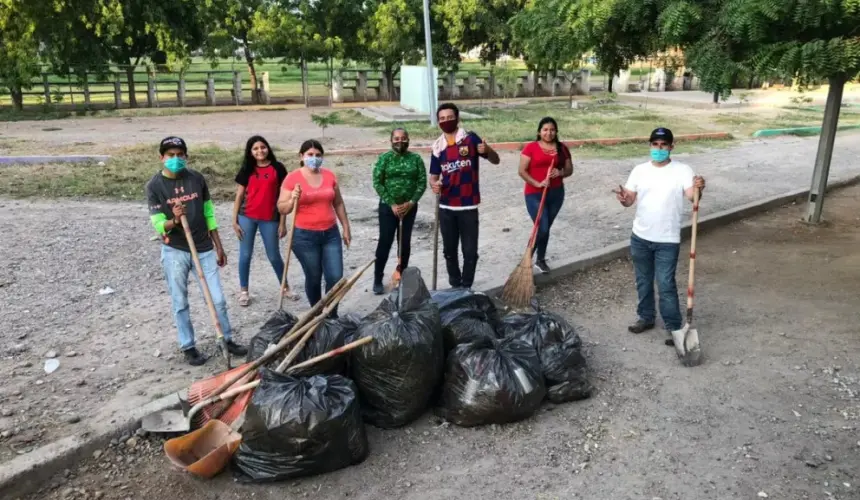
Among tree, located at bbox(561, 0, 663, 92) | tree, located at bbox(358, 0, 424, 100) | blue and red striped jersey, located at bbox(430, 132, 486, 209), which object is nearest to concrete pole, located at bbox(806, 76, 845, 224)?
tree, located at bbox(561, 0, 663, 92)

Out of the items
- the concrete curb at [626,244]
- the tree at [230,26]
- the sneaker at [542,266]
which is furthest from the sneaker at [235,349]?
the tree at [230,26]

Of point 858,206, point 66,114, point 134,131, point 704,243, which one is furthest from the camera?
point 66,114

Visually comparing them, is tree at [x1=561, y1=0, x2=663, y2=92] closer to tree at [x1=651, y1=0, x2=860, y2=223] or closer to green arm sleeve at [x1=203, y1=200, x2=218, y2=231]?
tree at [x1=651, y1=0, x2=860, y2=223]

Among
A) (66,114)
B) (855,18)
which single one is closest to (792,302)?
(855,18)

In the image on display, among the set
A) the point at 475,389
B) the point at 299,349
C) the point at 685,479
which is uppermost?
the point at 299,349

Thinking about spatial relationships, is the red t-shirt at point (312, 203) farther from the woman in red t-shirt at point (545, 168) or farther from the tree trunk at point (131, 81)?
the tree trunk at point (131, 81)

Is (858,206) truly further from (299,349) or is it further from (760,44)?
(299,349)

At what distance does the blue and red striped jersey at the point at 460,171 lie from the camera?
18.6 feet

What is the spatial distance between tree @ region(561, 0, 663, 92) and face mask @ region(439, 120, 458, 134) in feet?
5.27

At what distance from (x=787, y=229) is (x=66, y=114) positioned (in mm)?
21831

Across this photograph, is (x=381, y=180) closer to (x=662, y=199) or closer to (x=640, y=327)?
(x=662, y=199)

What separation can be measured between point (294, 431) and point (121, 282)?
156 inches

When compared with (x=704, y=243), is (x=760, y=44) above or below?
above

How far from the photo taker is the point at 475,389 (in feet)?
13.3
